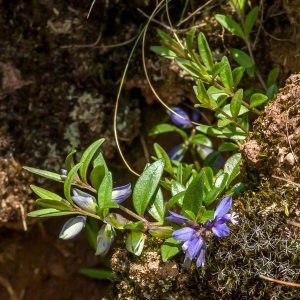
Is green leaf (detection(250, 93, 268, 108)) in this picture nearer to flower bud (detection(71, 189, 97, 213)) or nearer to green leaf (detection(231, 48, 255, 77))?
green leaf (detection(231, 48, 255, 77))

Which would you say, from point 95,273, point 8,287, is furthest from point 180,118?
point 8,287

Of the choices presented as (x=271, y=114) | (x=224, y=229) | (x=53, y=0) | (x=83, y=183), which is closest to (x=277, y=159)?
(x=271, y=114)

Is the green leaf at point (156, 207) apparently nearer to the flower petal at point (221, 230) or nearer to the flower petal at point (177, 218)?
the flower petal at point (177, 218)

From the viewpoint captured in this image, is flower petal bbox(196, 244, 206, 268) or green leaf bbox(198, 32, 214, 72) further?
green leaf bbox(198, 32, 214, 72)

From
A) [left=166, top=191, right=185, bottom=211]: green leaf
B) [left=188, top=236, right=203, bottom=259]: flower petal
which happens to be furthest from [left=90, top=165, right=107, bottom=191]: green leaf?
[left=188, top=236, right=203, bottom=259]: flower petal

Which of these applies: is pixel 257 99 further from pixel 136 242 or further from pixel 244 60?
pixel 136 242

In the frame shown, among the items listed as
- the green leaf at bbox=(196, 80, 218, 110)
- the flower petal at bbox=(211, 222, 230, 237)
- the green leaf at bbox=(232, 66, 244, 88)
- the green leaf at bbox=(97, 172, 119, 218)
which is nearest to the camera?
the flower petal at bbox=(211, 222, 230, 237)

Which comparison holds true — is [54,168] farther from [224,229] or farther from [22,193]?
[224,229]
